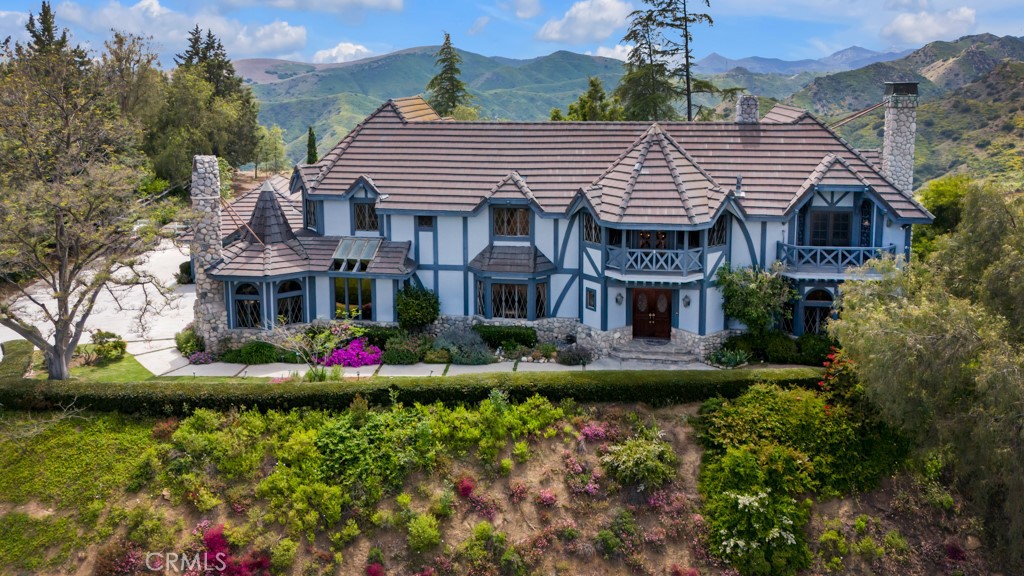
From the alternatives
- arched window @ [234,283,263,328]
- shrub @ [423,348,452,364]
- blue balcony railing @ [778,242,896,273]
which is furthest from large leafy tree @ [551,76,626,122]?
arched window @ [234,283,263,328]

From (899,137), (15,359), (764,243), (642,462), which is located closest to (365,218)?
(15,359)

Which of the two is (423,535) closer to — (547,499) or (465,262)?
(547,499)

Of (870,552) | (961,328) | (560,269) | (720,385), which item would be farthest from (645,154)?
(870,552)

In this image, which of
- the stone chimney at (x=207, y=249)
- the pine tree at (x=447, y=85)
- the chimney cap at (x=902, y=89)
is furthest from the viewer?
the pine tree at (x=447, y=85)

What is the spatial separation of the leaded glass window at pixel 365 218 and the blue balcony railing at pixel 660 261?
10094mm

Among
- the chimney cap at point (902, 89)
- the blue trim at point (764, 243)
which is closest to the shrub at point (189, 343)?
the blue trim at point (764, 243)

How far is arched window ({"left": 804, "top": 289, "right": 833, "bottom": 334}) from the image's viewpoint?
2819 centimetres

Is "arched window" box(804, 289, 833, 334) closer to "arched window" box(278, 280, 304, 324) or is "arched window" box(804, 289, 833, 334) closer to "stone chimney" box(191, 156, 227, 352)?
"arched window" box(278, 280, 304, 324)

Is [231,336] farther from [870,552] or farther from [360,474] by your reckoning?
Result: [870,552]

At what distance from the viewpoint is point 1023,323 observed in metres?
18.2

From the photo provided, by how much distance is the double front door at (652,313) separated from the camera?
94.1 ft

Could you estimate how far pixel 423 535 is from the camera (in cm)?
1983

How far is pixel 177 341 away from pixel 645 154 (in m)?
18.9

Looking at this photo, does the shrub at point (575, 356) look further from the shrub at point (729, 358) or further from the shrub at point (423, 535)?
the shrub at point (423, 535)
